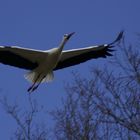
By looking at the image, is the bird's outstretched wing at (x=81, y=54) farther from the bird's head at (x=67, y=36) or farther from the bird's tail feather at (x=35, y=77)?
the bird's head at (x=67, y=36)

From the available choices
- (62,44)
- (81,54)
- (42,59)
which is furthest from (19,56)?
(81,54)

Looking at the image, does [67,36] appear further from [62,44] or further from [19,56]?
[19,56]

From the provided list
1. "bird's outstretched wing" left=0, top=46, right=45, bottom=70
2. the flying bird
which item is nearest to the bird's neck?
the flying bird

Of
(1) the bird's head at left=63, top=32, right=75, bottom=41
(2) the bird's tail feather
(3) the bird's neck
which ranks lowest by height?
(2) the bird's tail feather

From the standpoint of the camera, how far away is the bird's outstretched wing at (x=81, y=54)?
11.0 m

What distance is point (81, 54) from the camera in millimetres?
11219

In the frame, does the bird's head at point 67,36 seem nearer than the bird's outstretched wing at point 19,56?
Yes

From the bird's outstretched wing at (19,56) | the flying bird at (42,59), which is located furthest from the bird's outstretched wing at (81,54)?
the bird's outstretched wing at (19,56)

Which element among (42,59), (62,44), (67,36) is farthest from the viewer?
(42,59)

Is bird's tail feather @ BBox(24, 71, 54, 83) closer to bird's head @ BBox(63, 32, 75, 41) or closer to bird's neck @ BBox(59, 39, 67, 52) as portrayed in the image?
bird's neck @ BBox(59, 39, 67, 52)

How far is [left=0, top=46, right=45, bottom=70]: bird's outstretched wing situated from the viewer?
10.4 meters

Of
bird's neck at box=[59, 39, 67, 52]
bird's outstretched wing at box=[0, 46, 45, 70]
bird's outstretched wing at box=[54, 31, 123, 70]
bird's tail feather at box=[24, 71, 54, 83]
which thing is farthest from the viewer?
bird's outstretched wing at box=[54, 31, 123, 70]

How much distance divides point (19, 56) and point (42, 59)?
1.59 ft

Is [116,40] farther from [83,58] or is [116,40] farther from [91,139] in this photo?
[91,139]
